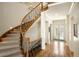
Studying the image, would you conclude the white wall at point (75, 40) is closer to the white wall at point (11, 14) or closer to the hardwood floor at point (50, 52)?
the hardwood floor at point (50, 52)

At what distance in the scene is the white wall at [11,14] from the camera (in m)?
2.17

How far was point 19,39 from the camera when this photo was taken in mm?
2184

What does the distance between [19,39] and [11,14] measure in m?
0.33

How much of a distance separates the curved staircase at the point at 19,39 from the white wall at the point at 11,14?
0.05 meters

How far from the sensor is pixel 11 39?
7.04 ft

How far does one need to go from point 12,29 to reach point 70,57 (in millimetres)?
790

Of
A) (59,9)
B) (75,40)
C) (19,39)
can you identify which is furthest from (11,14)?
(75,40)

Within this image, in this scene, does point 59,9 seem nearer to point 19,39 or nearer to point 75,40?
point 75,40

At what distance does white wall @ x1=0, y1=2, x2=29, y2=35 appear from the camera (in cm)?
217

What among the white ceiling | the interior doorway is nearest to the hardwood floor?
the interior doorway

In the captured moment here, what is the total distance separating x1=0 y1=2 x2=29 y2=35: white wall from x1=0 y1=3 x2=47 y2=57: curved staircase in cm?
5

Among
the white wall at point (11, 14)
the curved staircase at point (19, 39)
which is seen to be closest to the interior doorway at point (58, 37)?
the curved staircase at point (19, 39)

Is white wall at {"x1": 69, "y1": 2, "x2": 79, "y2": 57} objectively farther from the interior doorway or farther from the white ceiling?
the interior doorway

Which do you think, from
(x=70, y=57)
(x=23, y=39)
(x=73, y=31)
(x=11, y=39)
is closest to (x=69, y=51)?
(x=70, y=57)
